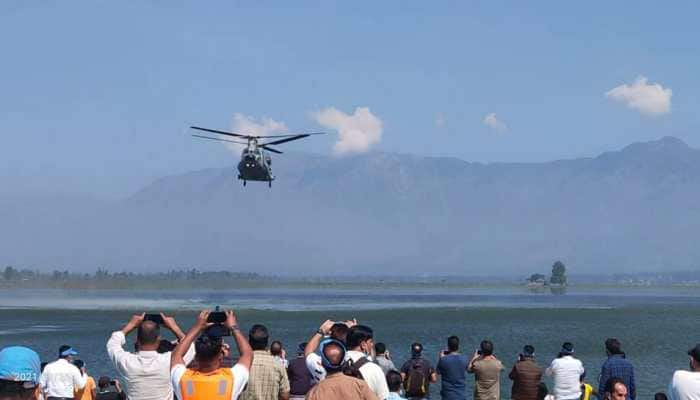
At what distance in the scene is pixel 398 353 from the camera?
48875mm

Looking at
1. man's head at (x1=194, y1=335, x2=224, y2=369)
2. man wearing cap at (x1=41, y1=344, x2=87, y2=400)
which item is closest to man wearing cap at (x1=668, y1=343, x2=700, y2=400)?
man's head at (x1=194, y1=335, x2=224, y2=369)

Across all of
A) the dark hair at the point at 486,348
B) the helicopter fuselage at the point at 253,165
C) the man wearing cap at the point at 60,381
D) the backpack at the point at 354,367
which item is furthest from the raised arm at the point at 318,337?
the helicopter fuselage at the point at 253,165

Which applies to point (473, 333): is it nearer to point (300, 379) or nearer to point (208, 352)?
A: point (300, 379)

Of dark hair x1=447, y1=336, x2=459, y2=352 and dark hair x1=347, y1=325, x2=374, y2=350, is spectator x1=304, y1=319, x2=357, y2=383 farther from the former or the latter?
dark hair x1=447, y1=336, x2=459, y2=352

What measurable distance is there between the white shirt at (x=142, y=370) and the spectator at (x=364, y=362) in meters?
1.62

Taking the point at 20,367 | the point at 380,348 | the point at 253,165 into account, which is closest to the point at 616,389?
the point at 380,348

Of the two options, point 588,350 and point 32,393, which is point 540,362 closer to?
point 588,350

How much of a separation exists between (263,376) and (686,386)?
4356 millimetres

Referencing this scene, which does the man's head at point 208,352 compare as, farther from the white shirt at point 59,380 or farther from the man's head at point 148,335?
the white shirt at point 59,380

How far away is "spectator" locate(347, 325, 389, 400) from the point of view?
366 inches

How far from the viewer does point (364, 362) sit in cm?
930

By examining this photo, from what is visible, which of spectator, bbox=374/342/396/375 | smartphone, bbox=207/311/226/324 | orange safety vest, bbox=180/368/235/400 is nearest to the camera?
orange safety vest, bbox=180/368/235/400

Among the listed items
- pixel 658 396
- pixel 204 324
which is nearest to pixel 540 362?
pixel 658 396

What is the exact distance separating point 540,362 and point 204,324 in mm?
38517
